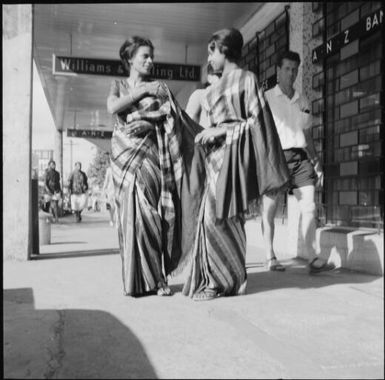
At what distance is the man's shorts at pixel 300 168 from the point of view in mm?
4699

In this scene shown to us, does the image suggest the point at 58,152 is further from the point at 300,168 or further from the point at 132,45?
the point at 132,45

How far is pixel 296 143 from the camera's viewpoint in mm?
4754

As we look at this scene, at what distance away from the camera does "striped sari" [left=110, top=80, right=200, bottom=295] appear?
11.6 ft

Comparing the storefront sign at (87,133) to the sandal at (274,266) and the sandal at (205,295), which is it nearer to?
the sandal at (274,266)

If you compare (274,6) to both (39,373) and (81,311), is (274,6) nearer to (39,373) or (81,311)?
(81,311)

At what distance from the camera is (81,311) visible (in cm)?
295

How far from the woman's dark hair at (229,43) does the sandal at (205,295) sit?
4.62ft

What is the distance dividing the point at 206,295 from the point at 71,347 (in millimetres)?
1312

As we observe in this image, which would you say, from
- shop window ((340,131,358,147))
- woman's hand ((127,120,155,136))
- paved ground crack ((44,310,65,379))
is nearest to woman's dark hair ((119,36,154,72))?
woman's hand ((127,120,155,136))

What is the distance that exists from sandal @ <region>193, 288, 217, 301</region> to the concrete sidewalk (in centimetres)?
8

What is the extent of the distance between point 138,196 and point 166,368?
6.04ft

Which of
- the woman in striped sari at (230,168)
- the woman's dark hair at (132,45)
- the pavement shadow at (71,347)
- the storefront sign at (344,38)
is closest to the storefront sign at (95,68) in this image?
the storefront sign at (344,38)

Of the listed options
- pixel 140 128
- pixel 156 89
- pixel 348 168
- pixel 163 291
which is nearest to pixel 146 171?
pixel 140 128

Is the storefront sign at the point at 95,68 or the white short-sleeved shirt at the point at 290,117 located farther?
the storefront sign at the point at 95,68
